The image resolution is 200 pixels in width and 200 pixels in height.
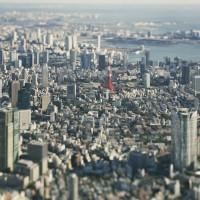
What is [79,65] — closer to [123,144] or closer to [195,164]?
[123,144]

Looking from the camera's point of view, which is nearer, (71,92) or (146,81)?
(71,92)

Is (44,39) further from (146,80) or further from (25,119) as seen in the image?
→ (25,119)

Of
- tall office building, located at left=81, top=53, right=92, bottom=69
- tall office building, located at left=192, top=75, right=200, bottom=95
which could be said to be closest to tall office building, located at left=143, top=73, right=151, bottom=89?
tall office building, located at left=192, top=75, right=200, bottom=95

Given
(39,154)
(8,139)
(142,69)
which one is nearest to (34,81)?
(142,69)

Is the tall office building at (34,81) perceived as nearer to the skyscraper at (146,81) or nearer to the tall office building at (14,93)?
the tall office building at (14,93)

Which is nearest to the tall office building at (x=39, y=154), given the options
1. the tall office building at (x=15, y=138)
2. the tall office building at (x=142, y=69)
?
the tall office building at (x=15, y=138)
